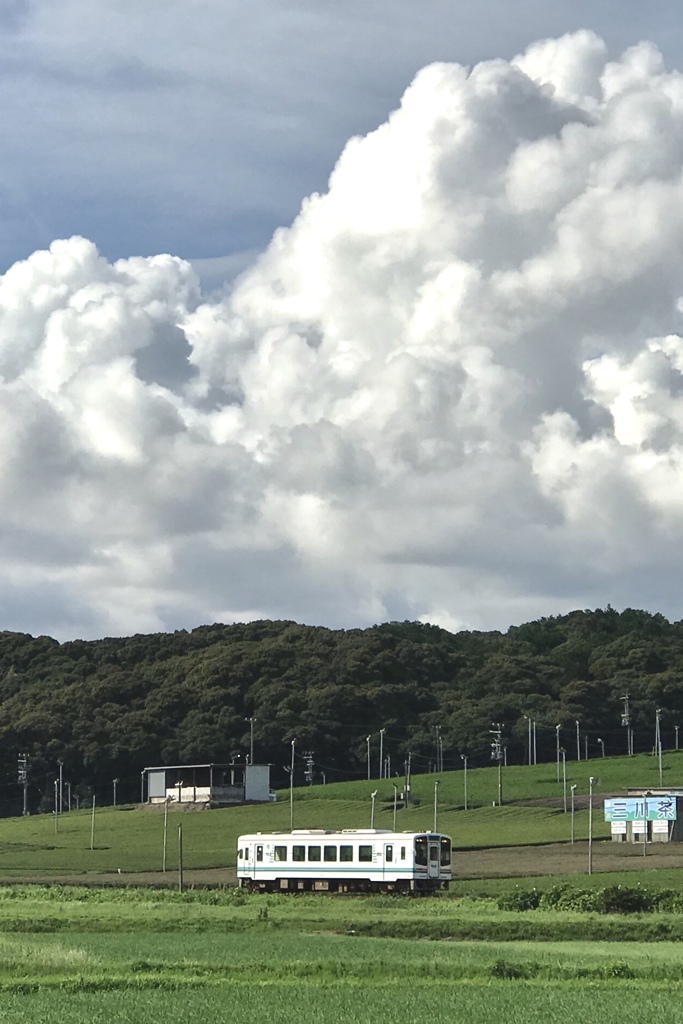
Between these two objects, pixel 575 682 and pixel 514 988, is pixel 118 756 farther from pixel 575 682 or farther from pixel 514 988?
pixel 514 988

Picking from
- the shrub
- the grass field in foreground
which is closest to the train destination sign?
the shrub

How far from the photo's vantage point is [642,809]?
359 feet

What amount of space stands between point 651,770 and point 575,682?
3957cm

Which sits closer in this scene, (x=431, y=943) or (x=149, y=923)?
(x=431, y=943)

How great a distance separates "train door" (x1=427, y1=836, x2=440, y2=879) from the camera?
72688 millimetres

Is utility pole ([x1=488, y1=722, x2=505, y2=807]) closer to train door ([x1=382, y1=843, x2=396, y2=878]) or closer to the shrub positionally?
train door ([x1=382, y1=843, x2=396, y2=878])

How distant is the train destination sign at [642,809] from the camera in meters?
110

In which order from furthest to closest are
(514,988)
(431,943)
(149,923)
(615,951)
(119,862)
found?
(119,862) → (149,923) → (431,943) → (615,951) → (514,988)

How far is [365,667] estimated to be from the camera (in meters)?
194

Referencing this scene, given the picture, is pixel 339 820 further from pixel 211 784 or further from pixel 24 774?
pixel 24 774

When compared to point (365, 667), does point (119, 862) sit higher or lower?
lower

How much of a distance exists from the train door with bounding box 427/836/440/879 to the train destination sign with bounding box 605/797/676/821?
132 ft

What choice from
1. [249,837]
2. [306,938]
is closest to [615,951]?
[306,938]

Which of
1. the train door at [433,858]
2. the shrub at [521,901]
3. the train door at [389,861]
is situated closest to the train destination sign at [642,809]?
the train door at [433,858]
